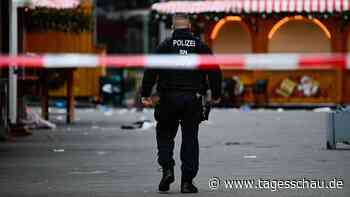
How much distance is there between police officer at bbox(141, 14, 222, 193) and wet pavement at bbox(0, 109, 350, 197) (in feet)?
1.11

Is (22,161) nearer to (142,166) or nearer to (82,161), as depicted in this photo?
(82,161)

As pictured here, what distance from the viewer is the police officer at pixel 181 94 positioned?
11.5 meters

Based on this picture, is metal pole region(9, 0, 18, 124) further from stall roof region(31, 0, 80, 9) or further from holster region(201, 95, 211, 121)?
holster region(201, 95, 211, 121)

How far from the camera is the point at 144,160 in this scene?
596 inches

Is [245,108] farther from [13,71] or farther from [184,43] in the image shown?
[184,43]

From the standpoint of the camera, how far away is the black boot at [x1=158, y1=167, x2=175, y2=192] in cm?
1140

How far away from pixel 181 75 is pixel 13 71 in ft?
31.7

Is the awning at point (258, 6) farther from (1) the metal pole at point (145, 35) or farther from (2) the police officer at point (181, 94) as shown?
(2) the police officer at point (181, 94)

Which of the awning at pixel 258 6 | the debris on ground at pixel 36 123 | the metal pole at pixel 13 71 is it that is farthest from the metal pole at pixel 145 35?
the metal pole at pixel 13 71

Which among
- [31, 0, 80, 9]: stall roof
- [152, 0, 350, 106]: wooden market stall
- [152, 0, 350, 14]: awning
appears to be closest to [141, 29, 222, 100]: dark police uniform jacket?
[31, 0, 80, 9]: stall roof

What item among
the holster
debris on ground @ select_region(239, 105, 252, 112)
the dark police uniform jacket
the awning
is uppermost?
the awning

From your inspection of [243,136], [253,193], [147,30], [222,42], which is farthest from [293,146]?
[147,30]

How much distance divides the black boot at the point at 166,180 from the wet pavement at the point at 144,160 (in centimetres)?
10

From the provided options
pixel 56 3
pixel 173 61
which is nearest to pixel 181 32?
pixel 173 61
